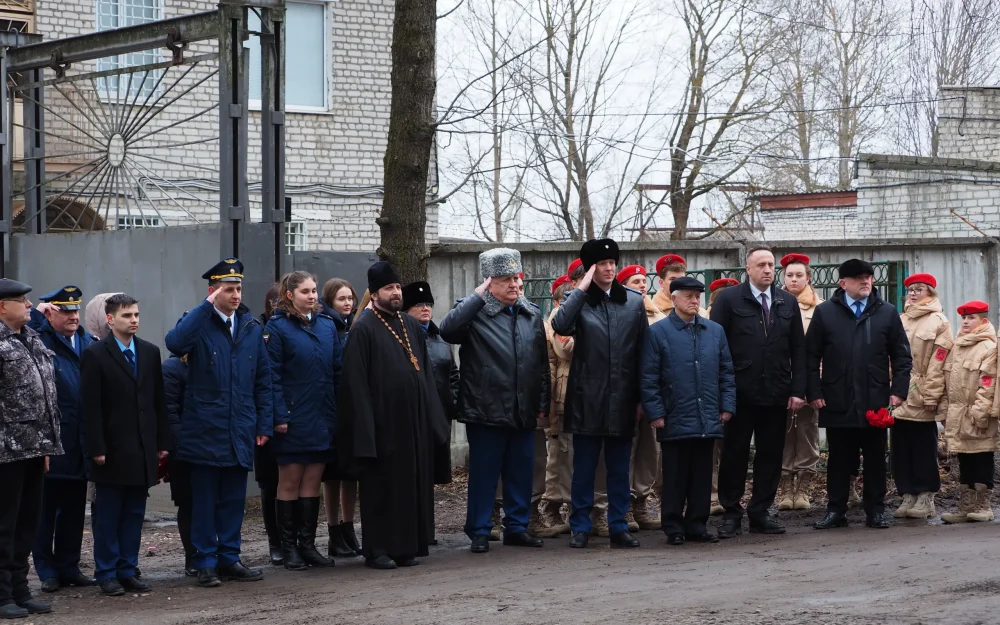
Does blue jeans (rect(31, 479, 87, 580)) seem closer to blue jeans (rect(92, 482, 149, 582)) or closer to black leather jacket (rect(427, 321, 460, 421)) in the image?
blue jeans (rect(92, 482, 149, 582))

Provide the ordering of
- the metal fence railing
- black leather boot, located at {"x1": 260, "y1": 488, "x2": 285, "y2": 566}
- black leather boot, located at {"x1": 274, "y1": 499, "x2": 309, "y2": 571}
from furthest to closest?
the metal fence railing < black leather boot, located at {"x1": 260, "y1": 488, "x2": 285, "y2": 566} < black leather boot, located at {"x1": 274, "y1": 499, "x2": 309, "y2": 571}

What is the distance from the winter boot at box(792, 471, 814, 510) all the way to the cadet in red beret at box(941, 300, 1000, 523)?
1044mm

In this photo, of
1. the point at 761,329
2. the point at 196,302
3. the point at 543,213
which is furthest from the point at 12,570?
the point at 543,213

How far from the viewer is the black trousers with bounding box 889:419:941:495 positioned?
9344 millimetres

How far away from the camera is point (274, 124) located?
403 inches

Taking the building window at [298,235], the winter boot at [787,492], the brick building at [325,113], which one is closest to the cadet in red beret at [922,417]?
the winter boot at [787,492]

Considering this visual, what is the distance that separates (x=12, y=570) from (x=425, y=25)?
5837 millimetres

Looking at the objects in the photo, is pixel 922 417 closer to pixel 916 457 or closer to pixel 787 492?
pixel 916 457

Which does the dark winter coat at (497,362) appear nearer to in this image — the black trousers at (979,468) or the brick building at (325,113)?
the black trousers at (979,468)

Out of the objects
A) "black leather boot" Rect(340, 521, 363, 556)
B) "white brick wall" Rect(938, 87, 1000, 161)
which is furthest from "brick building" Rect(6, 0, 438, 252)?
"black leather boot" Rect(340, 521, 363, 556)

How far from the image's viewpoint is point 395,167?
10.8 metres

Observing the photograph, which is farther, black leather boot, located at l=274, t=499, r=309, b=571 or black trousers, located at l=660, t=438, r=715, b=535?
black trousers, located at l=660, t=438, r=715, b=535

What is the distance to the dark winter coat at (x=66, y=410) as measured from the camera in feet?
24.2

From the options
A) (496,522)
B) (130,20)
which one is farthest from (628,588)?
(130,20)
